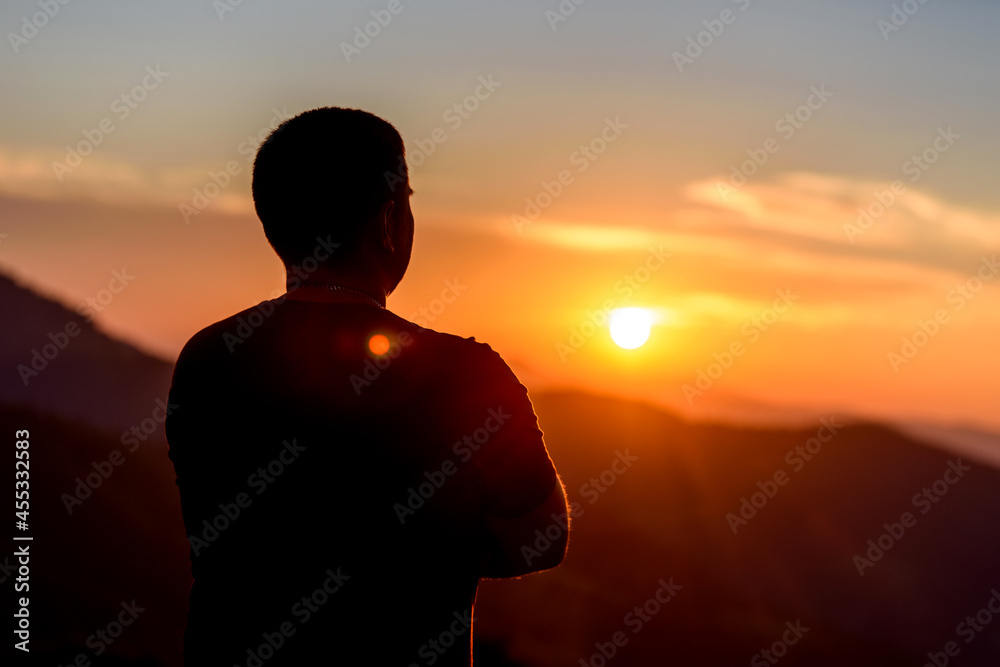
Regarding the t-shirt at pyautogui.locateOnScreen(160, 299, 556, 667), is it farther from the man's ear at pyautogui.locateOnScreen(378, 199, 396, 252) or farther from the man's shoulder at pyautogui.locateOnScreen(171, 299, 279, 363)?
the man's ear at pyautogui.locateOnScreen(378, 199, 396, 252)

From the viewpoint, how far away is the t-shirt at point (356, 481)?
6.21 ft

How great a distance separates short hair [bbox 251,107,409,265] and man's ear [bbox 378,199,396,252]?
→ 0.04 feet

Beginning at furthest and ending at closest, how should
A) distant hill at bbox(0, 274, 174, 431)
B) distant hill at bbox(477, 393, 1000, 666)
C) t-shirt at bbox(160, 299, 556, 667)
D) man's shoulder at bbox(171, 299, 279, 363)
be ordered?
distant hill at bbox(0, 274, 174, 431)
distant hill at bbox(477, 393, 1000, 666)
man's shoulder at bbox(171, 299, 279, 363)
t-shirt at bbox(160, 299, 556, 667)

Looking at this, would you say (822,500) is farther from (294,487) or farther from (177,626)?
(294,487)

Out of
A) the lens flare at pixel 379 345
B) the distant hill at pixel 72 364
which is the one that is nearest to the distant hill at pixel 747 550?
the distant hill at pixel 72 364

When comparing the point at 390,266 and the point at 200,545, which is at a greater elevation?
the point at 390,266

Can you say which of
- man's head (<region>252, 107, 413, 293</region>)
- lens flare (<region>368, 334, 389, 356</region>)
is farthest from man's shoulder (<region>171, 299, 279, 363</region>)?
lens flare (<region>368, 334, 389, 356</region>)

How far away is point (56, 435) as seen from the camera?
615 inches

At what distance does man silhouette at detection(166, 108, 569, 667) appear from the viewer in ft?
6.22

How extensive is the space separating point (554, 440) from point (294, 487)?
107 ft

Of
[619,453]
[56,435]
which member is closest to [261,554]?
[56,435]

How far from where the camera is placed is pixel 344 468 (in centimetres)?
190

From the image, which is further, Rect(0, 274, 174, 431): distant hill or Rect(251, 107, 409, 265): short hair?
Rect(0, 274, 174, 431): distant hill

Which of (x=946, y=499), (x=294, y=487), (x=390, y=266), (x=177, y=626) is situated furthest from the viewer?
(x=946, y=499)
